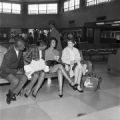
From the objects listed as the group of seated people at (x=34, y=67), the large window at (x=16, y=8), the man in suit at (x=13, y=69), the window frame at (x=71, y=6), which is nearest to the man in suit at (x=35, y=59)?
the group of seated people at (x=34, y=67)

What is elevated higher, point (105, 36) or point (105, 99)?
point (105, 36)

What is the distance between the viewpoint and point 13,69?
4.05 m

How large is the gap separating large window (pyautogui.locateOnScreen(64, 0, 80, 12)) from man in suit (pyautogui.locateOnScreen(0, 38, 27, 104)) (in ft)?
70.2

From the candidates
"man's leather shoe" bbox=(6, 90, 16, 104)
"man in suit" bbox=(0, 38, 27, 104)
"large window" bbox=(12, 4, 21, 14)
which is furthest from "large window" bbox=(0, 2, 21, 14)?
"man's leather shoe" bbox=(6, 90, 16, 104)

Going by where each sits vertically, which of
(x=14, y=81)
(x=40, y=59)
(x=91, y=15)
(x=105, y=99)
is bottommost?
(x=105, y=99)

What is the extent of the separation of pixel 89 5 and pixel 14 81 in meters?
19.8

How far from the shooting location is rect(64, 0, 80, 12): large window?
24.4m

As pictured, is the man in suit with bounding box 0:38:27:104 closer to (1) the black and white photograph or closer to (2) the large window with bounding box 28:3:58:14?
(1) the black and white photograph

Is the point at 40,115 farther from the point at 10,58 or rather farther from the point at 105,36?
the point at 105,36

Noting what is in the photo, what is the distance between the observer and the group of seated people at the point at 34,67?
13.0 feet

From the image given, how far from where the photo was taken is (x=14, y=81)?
12.8 ft

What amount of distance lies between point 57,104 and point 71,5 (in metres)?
23.2

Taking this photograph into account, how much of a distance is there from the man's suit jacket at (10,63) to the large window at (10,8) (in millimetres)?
26624

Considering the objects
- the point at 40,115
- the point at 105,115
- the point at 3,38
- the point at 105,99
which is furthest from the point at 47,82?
the point at 3,38
